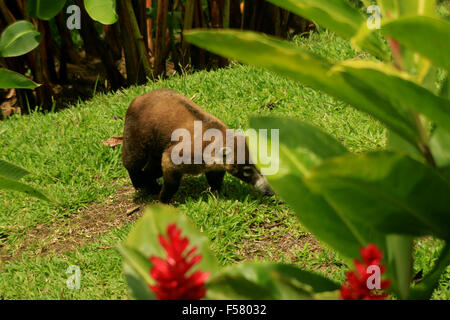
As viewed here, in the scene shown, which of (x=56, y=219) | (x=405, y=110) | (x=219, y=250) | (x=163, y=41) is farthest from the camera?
(x=163, y=41)

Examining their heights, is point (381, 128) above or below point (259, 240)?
above

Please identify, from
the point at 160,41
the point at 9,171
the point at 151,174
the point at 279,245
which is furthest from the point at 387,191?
the point at 160,41

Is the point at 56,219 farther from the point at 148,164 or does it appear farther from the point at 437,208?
the point at 437,208

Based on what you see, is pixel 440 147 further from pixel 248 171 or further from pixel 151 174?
pixel 151 174

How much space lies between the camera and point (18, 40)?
152 inches

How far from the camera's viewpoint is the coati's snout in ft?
9.83

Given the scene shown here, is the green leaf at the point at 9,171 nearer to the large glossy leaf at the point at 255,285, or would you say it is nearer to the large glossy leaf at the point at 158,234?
the large glossy leaf at the point at 158,234

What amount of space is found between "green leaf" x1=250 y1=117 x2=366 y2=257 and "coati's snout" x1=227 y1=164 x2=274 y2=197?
5.57 ft

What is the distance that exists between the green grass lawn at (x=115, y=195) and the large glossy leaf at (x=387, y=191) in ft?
3.45

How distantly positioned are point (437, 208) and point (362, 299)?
266 mm

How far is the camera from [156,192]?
3.32 m

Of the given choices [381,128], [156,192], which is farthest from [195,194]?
[381,128]

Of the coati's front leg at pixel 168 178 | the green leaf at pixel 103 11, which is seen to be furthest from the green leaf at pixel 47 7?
the coati's front leg at pixel 168 178

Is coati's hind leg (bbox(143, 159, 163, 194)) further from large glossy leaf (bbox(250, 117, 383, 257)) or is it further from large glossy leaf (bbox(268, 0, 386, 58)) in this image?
large glossy leaf (bbox(268, 0, 386, 58))
